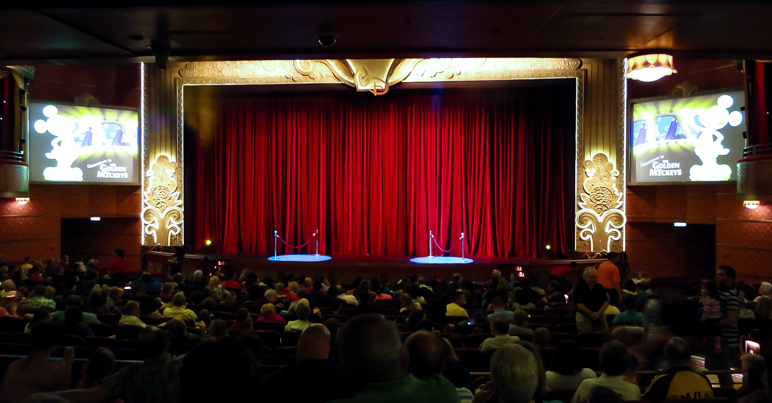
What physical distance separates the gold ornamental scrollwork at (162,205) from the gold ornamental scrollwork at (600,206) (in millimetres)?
9782

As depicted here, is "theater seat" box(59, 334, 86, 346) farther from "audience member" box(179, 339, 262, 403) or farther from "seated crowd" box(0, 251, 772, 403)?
"audience member" box(179, 339, 262, 403)

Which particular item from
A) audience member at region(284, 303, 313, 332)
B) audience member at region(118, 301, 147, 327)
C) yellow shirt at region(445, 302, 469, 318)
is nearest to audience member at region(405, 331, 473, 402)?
audience member at region(284, 303, 313, 332)

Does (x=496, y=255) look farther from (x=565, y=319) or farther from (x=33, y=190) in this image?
(x=33, y=190)

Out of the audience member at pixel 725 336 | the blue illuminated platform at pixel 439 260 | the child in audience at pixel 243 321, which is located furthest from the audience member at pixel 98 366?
the blue illuminated platform at pixel 439 260

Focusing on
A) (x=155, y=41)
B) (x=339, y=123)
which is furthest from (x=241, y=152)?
(x=155, y=41)

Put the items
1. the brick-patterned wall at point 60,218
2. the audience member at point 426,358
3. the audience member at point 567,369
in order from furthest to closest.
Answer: the brick-patterned wall at point 60,218 → the audience member at point 567,369 → the audience member at point 426,358

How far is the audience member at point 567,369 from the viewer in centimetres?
400

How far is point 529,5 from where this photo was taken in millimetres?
5094

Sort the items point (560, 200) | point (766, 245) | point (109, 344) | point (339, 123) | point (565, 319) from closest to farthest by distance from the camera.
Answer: point (109, 344)
point (565, 319)
point (766, 245)
point (560, 200)
point (339, 123)

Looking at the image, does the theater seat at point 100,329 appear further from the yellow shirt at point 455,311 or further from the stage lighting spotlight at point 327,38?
the yellow shirt at point 455,311

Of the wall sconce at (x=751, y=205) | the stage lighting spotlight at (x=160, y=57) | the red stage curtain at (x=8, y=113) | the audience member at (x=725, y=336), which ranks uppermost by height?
Result: the red stage curtain at (x=8, y=113)

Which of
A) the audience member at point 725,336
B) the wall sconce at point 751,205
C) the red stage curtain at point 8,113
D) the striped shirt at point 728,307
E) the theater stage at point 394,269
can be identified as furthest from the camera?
the theater stage at point 394,269

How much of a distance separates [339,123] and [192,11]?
13151mm

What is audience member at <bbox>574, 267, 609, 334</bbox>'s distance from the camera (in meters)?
6.58
